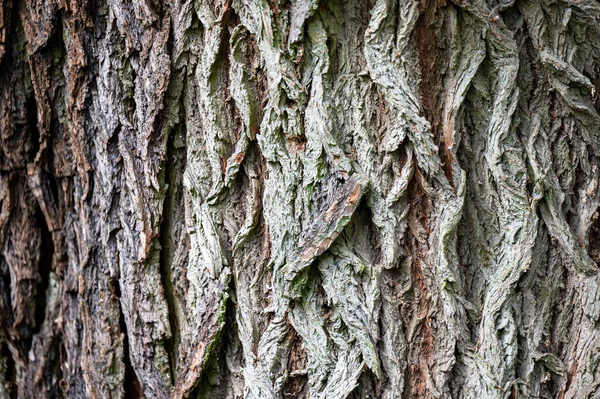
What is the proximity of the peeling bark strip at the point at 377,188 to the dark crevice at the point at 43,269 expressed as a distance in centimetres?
43

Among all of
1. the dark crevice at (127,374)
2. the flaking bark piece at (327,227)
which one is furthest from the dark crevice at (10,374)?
the flaking bark piece at (327,227)

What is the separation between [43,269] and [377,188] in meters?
0.95

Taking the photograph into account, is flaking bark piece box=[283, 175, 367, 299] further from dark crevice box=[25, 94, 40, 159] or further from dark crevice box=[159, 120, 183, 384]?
dark crevice box=[25, 94, 40, 159]

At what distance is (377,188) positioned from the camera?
1054 millimetres

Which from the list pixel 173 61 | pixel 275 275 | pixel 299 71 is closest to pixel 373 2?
pixel 299 71

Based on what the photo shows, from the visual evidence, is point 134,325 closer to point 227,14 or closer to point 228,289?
point 228,289

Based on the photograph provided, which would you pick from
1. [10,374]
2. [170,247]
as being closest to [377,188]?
[170,247]

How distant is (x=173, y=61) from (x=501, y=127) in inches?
26.5

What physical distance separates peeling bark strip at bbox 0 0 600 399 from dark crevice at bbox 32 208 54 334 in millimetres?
426

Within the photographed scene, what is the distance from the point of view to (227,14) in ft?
3.60

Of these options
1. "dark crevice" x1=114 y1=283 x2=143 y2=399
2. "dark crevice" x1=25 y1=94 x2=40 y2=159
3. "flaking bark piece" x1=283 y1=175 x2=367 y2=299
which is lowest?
"dark crevice" x1=114 y1=283 x2=143 y2=399

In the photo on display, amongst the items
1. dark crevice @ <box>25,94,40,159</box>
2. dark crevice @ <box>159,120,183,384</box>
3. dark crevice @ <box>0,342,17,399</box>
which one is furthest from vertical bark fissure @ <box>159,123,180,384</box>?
dark crevice @ <box>0,342,17,399</box>

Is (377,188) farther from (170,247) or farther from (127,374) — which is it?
(127,374)

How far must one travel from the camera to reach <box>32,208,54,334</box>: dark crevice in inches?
57.7
